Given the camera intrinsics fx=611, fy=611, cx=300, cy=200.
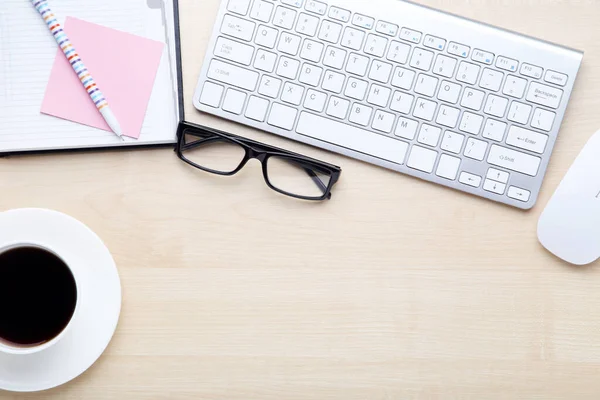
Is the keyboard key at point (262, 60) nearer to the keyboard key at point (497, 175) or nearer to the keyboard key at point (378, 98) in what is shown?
the keyboard key at point (378, 98)

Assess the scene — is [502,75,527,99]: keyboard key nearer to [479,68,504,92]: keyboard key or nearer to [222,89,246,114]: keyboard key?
[479,68,504,92]: keyboard key

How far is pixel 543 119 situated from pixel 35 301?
59 cm

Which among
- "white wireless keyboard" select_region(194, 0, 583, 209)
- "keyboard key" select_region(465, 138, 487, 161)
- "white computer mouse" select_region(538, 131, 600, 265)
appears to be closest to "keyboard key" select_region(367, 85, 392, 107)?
"white wireless keyboard" select_region(194, 0, 583, 209)

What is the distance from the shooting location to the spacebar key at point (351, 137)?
70 cm

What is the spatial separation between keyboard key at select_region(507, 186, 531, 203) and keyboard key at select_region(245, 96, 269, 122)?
0.29 meters

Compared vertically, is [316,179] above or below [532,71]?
below

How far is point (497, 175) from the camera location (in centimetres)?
70

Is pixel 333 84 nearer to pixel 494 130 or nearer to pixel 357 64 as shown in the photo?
pixel 357 64

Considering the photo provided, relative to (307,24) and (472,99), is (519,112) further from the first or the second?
(307,24)

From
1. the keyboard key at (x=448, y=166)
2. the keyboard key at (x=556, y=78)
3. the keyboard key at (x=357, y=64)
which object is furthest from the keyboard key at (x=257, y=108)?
the keyboard key at (x=556, y=78)

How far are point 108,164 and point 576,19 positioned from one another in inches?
22.6

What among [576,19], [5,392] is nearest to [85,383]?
[5,392]

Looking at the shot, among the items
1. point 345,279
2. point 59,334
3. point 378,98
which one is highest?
point 378,98

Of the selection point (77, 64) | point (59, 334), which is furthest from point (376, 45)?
point (59, 334)
